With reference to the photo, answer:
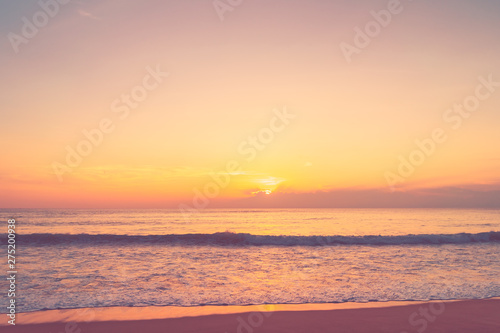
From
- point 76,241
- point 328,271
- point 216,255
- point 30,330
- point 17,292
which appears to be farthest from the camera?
point 76,241

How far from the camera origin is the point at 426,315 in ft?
28.9

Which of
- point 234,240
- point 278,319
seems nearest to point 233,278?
point 278,319

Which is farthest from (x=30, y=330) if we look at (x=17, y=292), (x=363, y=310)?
(x=363, y=310)

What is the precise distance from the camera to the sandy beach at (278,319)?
7776mm

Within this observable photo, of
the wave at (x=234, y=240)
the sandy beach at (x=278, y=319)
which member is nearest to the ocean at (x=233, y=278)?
the sandy beach at (x=278, y=319)

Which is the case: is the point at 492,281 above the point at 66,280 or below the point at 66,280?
below

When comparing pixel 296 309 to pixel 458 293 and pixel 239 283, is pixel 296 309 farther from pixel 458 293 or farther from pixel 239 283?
pixel 458 293

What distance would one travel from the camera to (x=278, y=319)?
330 inches

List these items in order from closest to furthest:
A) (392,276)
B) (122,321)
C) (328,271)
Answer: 1. (122,321)
2. (392,276)
3. (328,271)

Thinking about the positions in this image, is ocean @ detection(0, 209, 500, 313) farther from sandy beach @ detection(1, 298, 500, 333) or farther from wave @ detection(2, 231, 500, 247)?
wave @ detection(2, 231, 500, 247)

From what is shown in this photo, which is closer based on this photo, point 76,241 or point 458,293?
point 458,293

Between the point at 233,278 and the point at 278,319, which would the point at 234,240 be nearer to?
the point at 233,278

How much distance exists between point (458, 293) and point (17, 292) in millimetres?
15357

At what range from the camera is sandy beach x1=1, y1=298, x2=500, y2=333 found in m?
7.78
